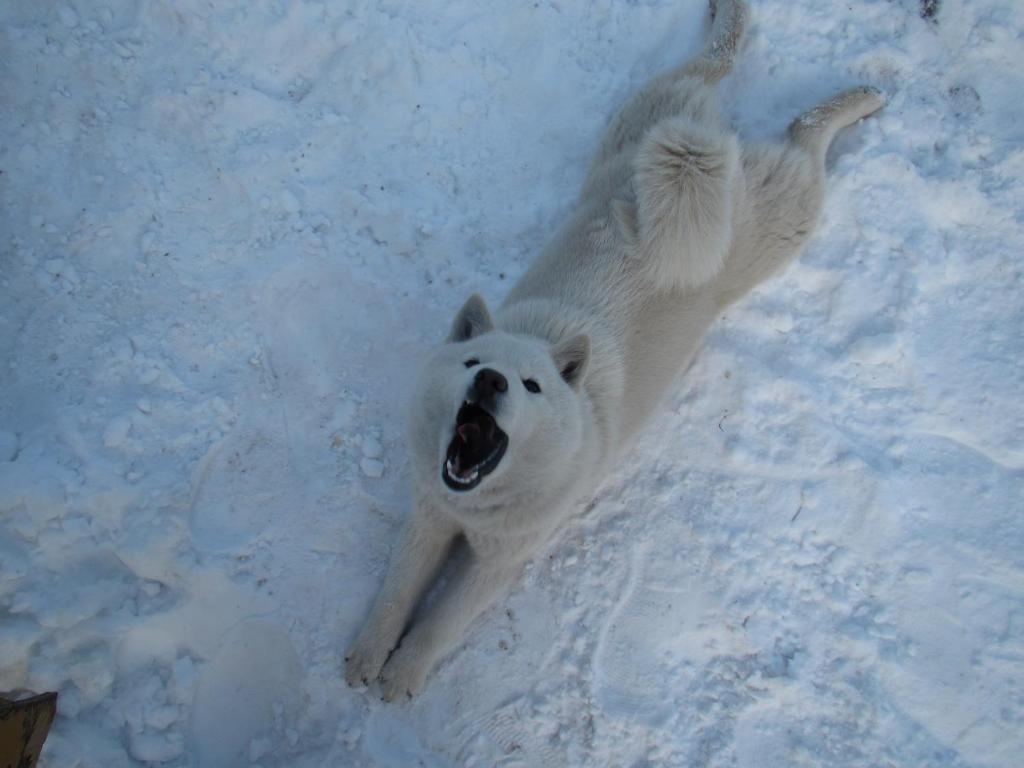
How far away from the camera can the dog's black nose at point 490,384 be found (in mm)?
2896

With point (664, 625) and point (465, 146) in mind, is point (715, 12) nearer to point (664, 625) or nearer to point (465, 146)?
point (465, 146)

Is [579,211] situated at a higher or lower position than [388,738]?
higher

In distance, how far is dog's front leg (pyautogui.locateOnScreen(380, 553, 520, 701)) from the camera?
12.6ft

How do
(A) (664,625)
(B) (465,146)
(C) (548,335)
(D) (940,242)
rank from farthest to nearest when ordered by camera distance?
(B) (465,146) → (D) (940,242) → (A) (664,625) → (C) (548,335)


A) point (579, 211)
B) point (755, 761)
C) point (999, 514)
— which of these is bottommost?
point (755, 761)

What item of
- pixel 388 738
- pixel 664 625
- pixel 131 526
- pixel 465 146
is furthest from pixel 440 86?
pixel 388 738

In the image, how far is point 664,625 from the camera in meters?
4.14

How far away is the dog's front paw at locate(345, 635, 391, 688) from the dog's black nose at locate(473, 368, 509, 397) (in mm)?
1825

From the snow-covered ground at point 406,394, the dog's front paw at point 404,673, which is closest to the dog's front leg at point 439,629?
the dog's front paw at point 404,673

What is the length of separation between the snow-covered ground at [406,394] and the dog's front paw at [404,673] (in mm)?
111

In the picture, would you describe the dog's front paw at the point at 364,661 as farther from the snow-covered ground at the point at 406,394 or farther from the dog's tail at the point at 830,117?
the dog's tail at the point at 830,117

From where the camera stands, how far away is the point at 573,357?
11.4 ft

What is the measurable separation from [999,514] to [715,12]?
3955mm

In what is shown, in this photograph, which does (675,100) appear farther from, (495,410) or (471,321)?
(495,410)
